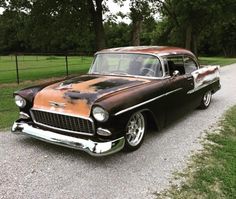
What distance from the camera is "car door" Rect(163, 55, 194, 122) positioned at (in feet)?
19.2

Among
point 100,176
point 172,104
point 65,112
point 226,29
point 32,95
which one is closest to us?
point 100,176

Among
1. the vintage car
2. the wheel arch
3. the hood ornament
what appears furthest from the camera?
the wheel arch

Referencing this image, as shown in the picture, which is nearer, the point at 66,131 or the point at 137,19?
the point at 66,131

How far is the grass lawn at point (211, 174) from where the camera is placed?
12.6ft

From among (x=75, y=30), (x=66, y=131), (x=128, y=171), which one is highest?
(x=75, y=30)

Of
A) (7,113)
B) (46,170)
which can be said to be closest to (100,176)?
(46,170)

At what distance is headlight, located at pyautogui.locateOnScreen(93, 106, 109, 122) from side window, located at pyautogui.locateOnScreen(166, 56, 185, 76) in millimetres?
2147

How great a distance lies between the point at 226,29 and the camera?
5003cm

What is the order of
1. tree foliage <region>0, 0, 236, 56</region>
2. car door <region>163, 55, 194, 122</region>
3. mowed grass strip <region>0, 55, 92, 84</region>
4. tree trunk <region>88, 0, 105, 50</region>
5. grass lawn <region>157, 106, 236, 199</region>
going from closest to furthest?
1. grass lawn <region>157, 106, 236, 199</region>
2. car door <region>163, 55, 194, 122</region>
3. mowed grass strip <region>0, 55, 92, 84</region>
4. tree foliage <region>0, 0, 236, 56</region>
5. tree trunk <region>88, 0, 105, 50</region>

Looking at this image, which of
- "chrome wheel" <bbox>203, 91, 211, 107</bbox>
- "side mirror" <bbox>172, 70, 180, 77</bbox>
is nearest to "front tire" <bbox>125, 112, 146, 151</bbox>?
"side mirror" <bbox>172, 70, 180, 77</bbox>

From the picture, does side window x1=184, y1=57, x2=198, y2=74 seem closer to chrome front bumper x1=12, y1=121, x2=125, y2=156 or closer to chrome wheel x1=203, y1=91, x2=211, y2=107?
chrome wheel x1=203, y1=91, x2=211, y2=107

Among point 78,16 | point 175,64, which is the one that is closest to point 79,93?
point 175,64

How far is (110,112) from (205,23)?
2554 centimetres

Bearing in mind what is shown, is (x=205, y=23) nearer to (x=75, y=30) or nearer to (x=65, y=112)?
(x=75, y=30)
